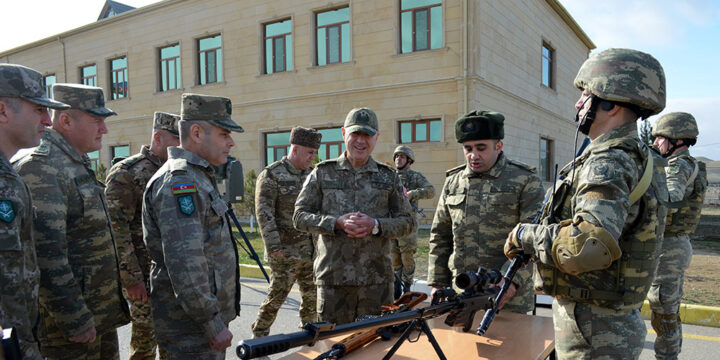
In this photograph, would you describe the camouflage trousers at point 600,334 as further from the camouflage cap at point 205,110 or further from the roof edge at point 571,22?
the roof edge at point 571,22

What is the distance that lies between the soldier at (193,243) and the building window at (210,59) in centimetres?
1600

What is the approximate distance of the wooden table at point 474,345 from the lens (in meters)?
2.19

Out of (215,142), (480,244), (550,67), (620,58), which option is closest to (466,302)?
(480,244)

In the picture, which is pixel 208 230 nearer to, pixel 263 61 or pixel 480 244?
pixel 480 244

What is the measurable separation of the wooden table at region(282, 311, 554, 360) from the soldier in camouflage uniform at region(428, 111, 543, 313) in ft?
1.70

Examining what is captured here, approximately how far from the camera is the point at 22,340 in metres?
1.87

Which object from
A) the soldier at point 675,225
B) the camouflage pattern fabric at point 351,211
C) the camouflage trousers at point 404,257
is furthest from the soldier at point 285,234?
the soldier at point 675,225

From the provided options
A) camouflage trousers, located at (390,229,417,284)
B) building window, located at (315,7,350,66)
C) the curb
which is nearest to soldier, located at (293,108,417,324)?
camouflage trousers, located at (390,229,417,284)

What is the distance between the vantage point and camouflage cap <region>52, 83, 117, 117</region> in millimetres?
2756

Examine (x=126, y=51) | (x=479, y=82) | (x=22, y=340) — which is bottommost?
(x=22, y=340)

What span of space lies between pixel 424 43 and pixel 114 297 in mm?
12621

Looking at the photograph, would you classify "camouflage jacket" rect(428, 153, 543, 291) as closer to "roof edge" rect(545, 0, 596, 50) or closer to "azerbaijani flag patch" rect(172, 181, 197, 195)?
"azerbaijani flag patch" rect(172, 181, 197, 195)

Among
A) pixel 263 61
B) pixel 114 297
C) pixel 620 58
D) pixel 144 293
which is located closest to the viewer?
pixel 620 58

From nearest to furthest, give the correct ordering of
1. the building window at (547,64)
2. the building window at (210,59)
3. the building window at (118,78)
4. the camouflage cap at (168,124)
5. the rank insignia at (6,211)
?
the rank insignia at (6,211) → the camouflage cap at (168,124) → the building window at (210,59) → the building window at (547,64) → the building window at (118,78)
